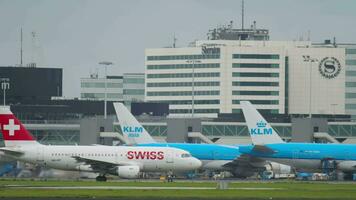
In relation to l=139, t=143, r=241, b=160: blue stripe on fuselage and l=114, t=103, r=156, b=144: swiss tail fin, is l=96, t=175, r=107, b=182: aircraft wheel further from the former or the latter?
l=114, t=103, r=156, b=144: swiss tail fin

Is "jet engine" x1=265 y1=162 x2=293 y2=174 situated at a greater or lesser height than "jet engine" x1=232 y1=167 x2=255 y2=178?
greater

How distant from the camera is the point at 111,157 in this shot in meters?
135

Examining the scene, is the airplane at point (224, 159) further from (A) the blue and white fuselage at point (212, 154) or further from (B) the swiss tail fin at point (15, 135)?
(B) the swiss tail fin at point (15, 135)

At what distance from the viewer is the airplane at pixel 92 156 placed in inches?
5226

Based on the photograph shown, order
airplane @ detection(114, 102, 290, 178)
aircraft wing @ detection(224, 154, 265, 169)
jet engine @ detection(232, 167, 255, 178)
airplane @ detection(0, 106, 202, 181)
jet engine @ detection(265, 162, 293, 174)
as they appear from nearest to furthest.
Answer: airplane @ detection(0, 106, 202, 181), airplane @ detection(114, 102, 290, 178), jet engine @ detection(265, 162, 293, 174), aircraft wing @ detection(224, 154, 265, 169), jet engine @ detection(232, 167, 255, 178)

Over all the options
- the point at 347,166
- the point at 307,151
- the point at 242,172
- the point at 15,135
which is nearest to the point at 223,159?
the point at 242,172

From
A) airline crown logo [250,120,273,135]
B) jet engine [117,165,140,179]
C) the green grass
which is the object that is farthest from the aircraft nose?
the green grass

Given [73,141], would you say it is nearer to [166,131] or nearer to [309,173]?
[166,131]

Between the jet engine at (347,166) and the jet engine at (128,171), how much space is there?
29.5 meters

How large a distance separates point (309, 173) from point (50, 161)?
38.8 meters

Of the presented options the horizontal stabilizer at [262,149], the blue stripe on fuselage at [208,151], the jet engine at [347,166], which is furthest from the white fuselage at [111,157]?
the jet engine at [347,166]

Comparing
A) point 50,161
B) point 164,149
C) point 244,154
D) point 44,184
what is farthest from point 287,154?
point 44,184

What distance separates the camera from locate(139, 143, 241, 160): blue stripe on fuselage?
150625 mm

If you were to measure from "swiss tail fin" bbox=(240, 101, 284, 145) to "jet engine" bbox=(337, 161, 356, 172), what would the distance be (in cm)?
1022
